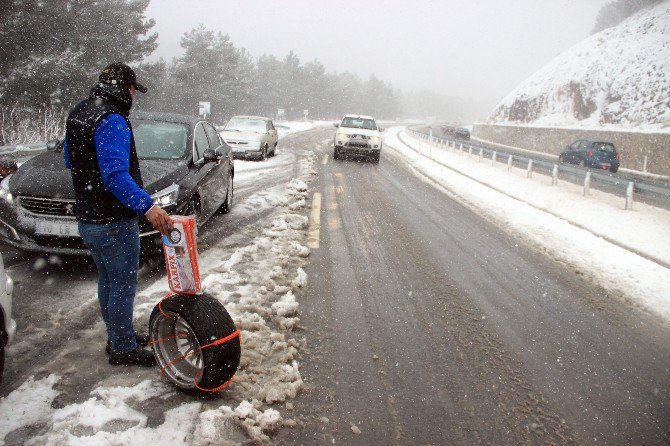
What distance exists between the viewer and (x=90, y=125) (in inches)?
94.3

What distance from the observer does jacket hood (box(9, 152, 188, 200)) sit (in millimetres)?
4090

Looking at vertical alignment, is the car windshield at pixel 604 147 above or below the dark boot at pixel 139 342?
above

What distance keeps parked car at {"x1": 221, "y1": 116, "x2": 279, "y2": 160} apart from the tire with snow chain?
43.3 feet

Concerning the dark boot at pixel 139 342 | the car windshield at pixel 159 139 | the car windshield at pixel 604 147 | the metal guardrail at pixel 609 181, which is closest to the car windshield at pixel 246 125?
the car windshield at pixel 159 139

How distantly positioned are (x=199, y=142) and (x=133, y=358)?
3907 mm

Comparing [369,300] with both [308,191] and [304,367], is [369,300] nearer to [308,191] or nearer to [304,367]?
[304,367]

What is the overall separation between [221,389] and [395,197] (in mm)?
7890

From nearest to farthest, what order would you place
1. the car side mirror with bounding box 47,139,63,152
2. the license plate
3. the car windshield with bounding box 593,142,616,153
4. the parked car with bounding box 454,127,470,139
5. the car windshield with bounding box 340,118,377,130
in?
the license plate → the car side mirror with bounding box 47,139,63,152 → the car windshield with bounding box 340,118,377,130 → the car windshield with bounding box 593,142,616,153 → the parked car with bounding box 454,127,470,139

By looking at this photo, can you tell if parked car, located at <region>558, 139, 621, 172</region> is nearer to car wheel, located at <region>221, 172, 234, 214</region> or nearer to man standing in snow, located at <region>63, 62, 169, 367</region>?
car wheel, located at <region>221, 172, 234, 214</region>

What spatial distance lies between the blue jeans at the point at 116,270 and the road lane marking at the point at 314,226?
322 cm

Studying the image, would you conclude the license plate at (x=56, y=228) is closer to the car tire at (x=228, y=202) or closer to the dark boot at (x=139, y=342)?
the dark boot at (x=139, y=342)

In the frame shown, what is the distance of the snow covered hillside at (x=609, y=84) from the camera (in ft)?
110

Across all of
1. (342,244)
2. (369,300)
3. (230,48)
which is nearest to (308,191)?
(342,244)

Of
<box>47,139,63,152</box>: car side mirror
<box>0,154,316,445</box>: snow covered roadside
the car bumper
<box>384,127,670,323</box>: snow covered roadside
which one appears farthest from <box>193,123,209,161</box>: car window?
<box>384,127,670,323</box>: snow covered roadside
